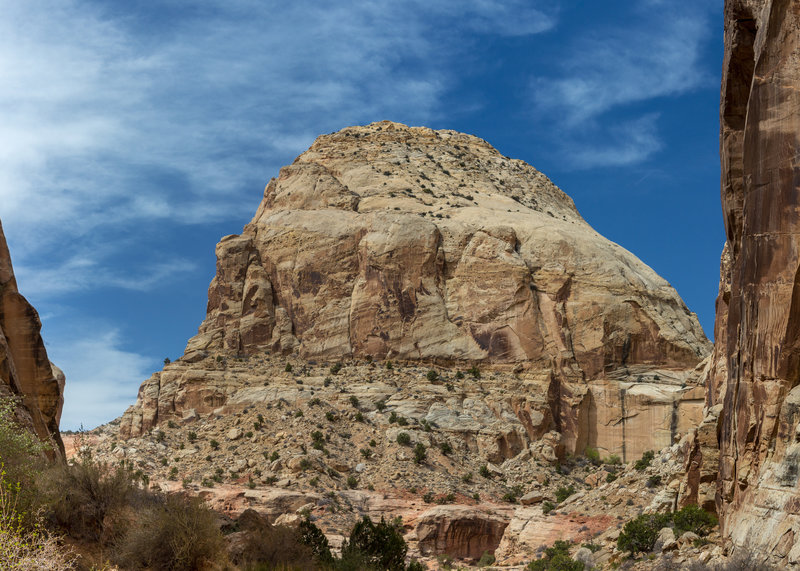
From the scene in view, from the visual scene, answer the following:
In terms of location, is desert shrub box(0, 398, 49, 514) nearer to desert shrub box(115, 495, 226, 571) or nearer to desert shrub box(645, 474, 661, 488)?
desert shrub box(115, 495, 226, 571)

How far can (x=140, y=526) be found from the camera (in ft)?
79.4

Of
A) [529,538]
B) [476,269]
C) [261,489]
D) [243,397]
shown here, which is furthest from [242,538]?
[476,269]

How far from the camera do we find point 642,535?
38.5 m

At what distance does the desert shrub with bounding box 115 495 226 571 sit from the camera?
23.3 meters

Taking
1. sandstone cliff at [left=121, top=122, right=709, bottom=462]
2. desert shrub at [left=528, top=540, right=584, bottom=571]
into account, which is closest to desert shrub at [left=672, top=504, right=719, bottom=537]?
desert shrub at [left=528, top=540, right=584, bottom=571]

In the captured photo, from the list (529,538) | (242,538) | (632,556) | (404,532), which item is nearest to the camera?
Answer: (242,538)

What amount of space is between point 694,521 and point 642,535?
3.04m

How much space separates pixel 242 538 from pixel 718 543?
51.3 ft

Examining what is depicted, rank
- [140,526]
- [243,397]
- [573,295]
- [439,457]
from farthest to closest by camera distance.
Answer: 1. [573,295]
2. [243,397]
3. [439,457]
4. [140,526]

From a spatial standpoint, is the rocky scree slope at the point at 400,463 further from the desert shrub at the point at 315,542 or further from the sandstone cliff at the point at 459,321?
the desert shrub at the point at 315,542

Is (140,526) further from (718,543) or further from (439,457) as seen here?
(439,457)

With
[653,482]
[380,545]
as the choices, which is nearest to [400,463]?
[653,482]

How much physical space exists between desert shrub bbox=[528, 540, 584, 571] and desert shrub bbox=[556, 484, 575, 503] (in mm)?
10288

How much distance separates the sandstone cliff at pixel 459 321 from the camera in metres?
69.6
